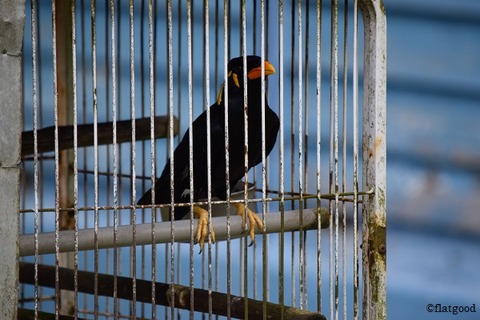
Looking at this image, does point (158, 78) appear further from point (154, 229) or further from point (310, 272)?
point (154, 229)

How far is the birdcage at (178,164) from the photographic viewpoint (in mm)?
1331

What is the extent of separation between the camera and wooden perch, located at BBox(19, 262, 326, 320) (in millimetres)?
1519

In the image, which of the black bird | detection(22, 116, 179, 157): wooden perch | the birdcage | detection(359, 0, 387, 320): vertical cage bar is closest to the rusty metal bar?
the birdcage

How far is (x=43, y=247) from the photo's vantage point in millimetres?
1407

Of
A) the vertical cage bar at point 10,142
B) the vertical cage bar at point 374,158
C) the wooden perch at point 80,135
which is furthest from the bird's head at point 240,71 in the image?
the vertical cage bar at point 10,142

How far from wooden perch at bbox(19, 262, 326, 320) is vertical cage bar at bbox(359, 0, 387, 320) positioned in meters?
0.18

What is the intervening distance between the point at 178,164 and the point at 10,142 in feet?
2.88

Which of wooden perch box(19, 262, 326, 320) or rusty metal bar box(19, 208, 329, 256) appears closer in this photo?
rusty metal bar box(19, 208, 329, 256)

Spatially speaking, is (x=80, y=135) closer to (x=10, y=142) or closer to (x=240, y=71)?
(x=240, y=71)

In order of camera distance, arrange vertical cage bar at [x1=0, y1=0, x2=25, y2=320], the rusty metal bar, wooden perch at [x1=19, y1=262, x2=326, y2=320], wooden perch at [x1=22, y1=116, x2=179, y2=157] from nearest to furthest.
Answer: vertical cage bar at [x1=0, y1=0, x2=25, y2=320] < the rusty metal bar < wooden perch at [x1=19, y1=262, x2=326, y2=320] < wooden perch at [x1=22, y1=116, x2=179, y2=157]

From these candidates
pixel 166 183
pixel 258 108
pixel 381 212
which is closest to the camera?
pixel 381 212

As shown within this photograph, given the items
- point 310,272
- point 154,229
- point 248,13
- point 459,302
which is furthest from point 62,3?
point 459,302

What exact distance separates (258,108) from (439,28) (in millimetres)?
794

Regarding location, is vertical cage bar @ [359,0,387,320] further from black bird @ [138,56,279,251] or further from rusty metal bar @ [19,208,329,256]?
black bird @ [138,56,279,251]
